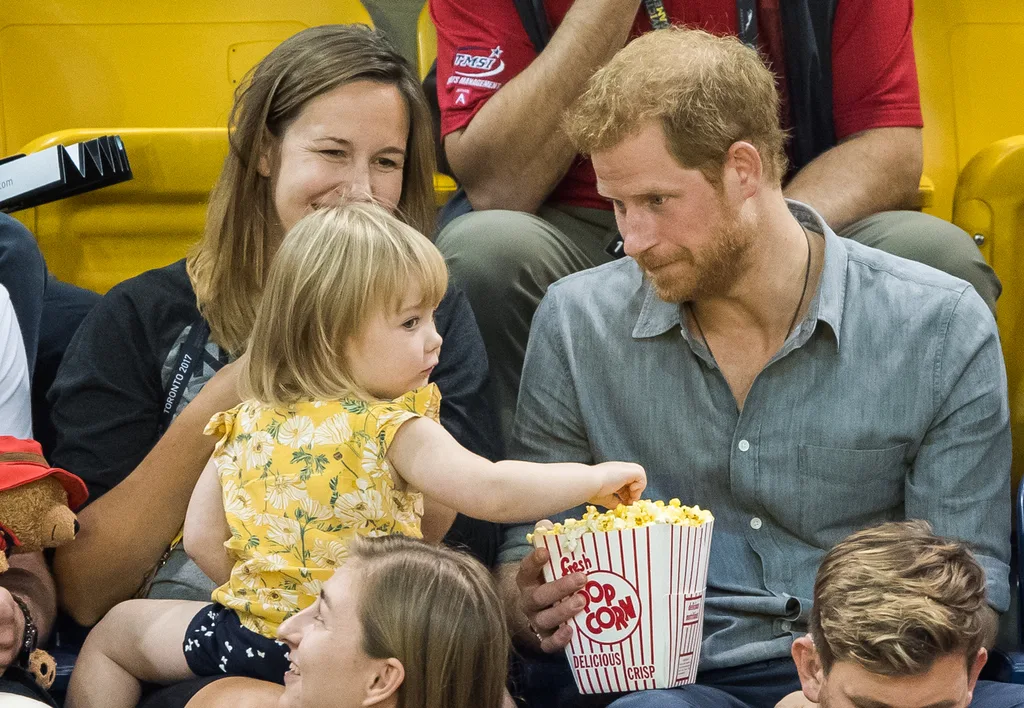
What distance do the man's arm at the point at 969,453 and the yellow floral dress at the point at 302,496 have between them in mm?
779

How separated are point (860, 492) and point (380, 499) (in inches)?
29.8

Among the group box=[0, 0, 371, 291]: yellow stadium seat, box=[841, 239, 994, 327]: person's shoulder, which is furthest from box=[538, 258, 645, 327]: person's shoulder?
box=[0, 0, 371, 291]: yellow stadium seat

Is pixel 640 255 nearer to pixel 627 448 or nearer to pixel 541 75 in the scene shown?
pixel 627 448

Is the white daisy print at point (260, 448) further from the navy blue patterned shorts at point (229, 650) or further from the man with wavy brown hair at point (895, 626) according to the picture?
the man with wavy brown hair at point (895, 626)

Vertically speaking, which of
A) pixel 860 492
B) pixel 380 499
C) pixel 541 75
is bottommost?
pixel 860 492

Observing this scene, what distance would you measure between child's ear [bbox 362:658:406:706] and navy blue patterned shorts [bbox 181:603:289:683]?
18 centimetres

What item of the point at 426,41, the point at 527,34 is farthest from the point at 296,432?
the point at 426,41

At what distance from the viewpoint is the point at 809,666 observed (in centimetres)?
178

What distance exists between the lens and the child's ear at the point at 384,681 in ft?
5.63

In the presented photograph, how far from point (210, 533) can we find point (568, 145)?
1130 mm

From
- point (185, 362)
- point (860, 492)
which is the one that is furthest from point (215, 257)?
point (860, 492)

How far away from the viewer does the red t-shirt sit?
2750 millimetres

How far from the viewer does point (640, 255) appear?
2111 mm

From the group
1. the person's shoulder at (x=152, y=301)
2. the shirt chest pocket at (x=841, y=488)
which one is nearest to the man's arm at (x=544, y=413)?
the shirt chest pocket at (x=841, y=488)
